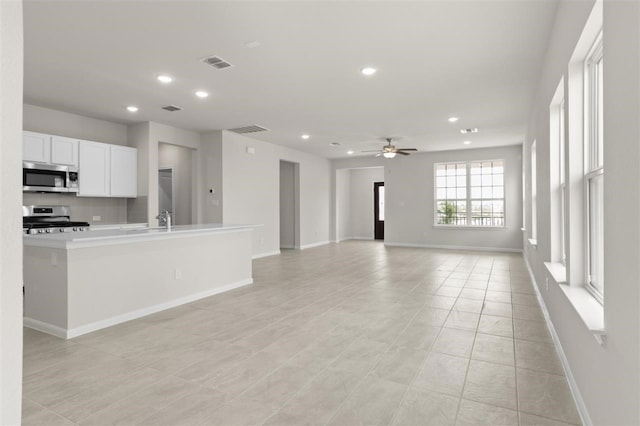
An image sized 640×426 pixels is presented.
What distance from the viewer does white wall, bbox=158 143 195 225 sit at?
8219 mm

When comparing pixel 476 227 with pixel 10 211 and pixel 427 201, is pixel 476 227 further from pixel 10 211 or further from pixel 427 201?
pixel 10 211

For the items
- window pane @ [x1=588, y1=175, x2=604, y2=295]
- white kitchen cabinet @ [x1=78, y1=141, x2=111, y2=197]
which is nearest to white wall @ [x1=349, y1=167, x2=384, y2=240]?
white kitchen cabinet @ [x1=78, y1=141, x2=111, y2=197]

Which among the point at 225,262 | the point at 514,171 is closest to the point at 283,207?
the point at 225,262

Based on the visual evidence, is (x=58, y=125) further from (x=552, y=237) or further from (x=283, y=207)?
(x=552, y=237)

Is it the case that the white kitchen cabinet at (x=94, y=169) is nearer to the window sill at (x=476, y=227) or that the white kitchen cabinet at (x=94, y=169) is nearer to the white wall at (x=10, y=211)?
the white wall at (x=10, y=211)

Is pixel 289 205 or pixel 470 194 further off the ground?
pixel 470 194

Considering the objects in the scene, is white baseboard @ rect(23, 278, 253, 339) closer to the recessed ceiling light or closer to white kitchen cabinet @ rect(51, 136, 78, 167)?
white kitchen cabinet @ rect(51, 136, 78, 167)

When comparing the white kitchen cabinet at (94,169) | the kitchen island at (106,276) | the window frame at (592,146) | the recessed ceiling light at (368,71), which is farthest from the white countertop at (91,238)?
the window frame at (592,146)

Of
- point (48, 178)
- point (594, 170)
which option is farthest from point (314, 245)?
point (594, 170)

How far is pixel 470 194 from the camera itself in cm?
1017

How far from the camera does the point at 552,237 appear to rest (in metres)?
3.45

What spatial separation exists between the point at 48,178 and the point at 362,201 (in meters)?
9.64

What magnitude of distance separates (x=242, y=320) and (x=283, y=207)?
6860 millimetres

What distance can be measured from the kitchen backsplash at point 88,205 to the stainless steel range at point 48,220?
0.13 metres
